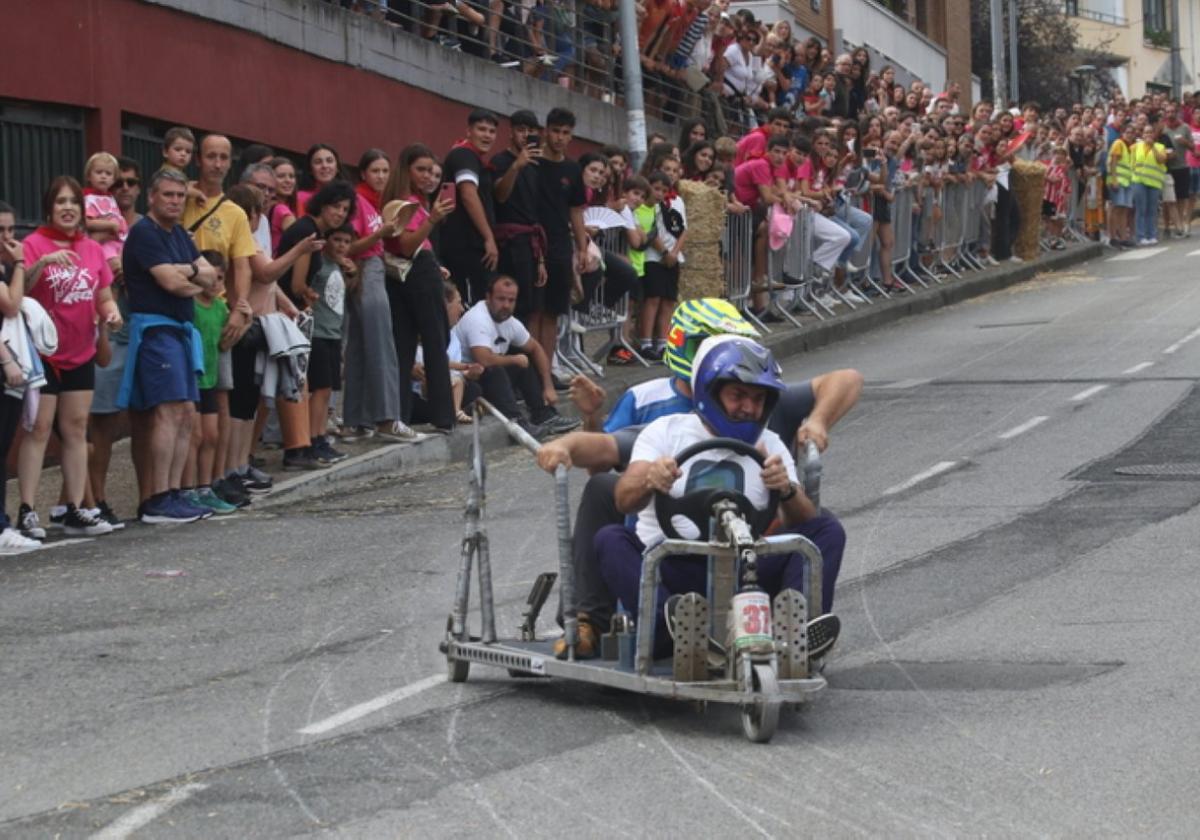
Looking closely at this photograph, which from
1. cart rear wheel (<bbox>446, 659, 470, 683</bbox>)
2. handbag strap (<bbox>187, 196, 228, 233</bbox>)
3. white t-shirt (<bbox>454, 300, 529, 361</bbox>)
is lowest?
cart rear wheel (<bbox>446, 659, 470, 683</bbox>)

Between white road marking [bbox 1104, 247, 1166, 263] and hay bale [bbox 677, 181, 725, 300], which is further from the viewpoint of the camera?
white road marking [bbox 1104, 247, 1166, 263]

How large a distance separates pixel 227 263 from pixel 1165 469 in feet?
19.3

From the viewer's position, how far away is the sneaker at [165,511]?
13.8 m

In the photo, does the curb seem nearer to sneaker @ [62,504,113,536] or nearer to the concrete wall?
sneaker @ [62,504,113,536]

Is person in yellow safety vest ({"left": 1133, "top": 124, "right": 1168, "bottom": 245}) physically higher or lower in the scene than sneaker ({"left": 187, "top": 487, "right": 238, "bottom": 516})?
higher

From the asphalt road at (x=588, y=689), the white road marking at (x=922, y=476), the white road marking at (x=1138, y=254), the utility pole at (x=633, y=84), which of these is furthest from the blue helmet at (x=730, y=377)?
the white road marking at (x=1138, y=254)

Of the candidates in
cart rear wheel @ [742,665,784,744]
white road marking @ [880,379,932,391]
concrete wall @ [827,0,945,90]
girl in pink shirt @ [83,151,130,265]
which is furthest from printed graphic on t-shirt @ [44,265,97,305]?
concrete wall @ [827,0,945,90]

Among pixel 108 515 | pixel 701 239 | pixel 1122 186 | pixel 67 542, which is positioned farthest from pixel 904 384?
pixel 1122 186

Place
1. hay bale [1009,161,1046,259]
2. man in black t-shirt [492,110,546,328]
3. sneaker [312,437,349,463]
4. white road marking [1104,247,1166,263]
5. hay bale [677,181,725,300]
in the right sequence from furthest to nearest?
white road marking [1104,247,1166,263] < hay bale [1009,161,1046,259] < hay bale [677,181,725,300] < man in black t-shirt [492,110,546,328] < sneaker [312,437,349,463]

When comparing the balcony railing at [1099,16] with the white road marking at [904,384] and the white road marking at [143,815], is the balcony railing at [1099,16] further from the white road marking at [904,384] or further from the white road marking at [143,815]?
the white road marking at [143,815]

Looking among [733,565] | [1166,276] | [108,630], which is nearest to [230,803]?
[733,565]

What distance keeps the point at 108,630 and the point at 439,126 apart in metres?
14.0

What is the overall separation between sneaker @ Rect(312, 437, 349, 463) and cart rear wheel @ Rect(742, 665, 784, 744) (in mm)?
8334

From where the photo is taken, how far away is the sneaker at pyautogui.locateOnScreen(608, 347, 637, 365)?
21156mm
